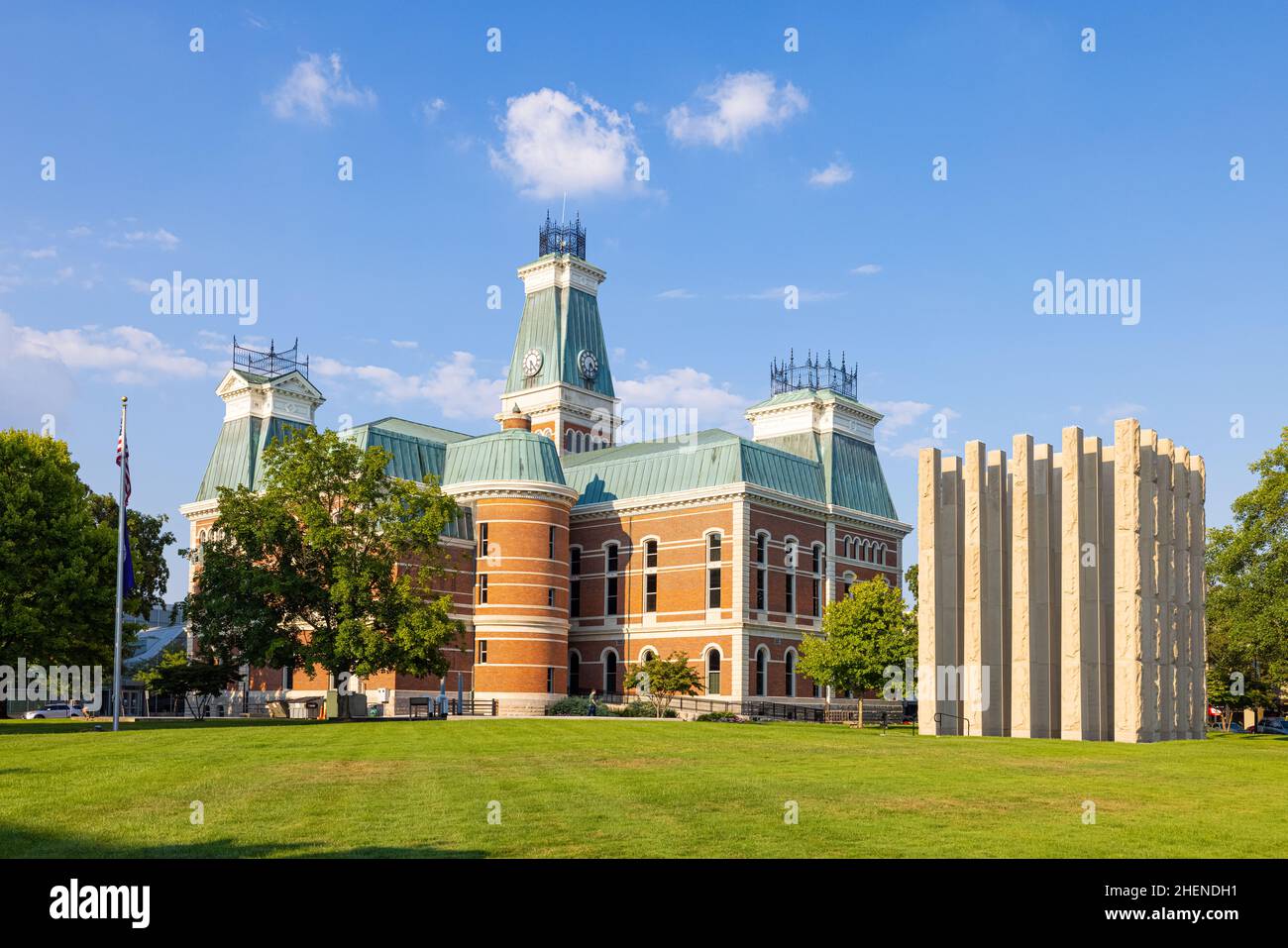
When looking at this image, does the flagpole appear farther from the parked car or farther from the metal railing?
the parked car

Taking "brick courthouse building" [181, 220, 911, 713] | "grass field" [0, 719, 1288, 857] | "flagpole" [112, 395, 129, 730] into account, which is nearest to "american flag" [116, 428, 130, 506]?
"flagpole" [112, 395, 129, 730]

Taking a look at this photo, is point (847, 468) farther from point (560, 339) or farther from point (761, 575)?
point (560, 339)

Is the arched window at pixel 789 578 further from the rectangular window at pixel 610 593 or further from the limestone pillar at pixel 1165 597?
the limestone pillar at pixel 1165 597

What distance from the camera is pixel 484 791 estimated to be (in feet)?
57.4

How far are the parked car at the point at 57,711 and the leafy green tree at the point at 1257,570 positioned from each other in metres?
59.7

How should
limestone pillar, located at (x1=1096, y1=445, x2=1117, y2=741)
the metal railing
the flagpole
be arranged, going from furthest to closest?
the metal railing → limestone pillar, located at (x1=1096, y1=445, x2=1117, y2=741) → the flagpole

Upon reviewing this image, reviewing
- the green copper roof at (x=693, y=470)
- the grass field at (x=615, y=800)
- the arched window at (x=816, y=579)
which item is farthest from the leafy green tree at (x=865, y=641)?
the grass field at (x=615, y=800)

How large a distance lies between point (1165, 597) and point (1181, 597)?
269cm

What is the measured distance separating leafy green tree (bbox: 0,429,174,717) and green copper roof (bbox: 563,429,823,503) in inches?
1181

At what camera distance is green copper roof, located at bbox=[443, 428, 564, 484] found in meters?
65.3

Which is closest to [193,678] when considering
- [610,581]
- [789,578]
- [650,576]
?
[610,581]
